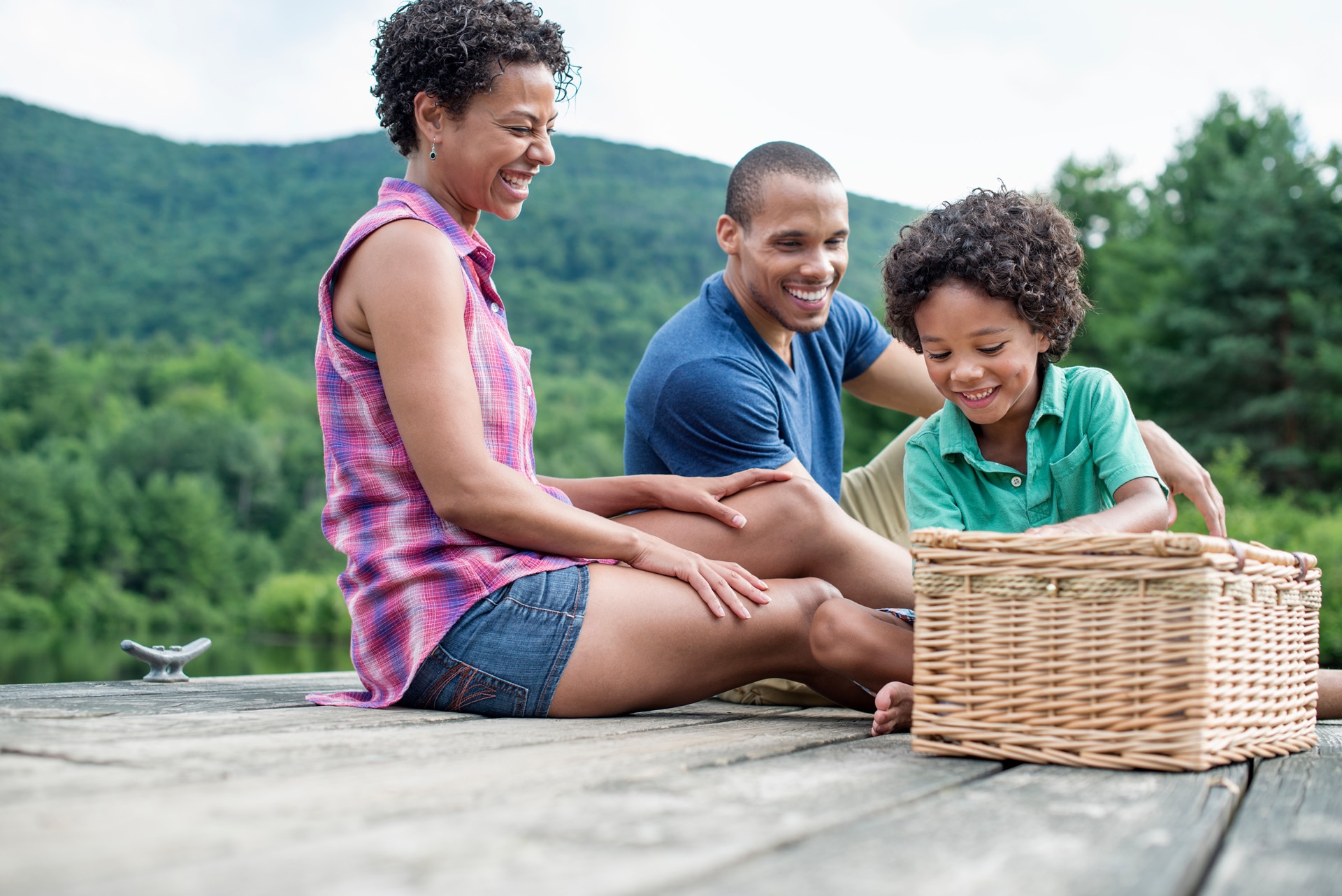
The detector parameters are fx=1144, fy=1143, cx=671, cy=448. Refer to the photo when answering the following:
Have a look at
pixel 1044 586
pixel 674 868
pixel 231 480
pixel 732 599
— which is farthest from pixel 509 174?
pixel 231 480

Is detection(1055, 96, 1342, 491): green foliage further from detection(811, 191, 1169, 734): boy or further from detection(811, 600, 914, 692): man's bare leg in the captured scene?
detection(811, 600, 914, 692): man's bare leg

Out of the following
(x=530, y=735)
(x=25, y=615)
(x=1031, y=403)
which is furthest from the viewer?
(x=25, y=615)

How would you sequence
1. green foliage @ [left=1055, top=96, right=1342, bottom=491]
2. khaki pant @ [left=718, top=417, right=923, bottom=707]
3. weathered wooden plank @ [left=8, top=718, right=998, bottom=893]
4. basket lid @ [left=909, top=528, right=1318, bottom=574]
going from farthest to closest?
green foliage @ [left=1055, top=96, right=1342, bottom=491]
khaki pant @ [left=718, top=417, right=923, bottom=707]
basket lid @ [left=909, top=528, right=1318, bottom=574]
weathered wooden plank @ [left=8, top=718, right=998, bottom=893]

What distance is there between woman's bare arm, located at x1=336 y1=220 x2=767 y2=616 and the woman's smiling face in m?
0.29

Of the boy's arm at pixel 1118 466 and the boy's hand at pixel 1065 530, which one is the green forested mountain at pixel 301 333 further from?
the boy's hand at pixel 1065 530

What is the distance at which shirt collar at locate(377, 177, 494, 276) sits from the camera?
236 centimetres

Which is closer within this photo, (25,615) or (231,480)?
(25,615)

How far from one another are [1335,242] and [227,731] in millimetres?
21722

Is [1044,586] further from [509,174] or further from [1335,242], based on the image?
[1335,242]

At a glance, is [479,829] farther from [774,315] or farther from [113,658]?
[113,658]

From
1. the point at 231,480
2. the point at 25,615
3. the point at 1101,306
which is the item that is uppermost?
the point at 1101,306

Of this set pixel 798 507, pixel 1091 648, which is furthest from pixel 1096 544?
pixel 798 507

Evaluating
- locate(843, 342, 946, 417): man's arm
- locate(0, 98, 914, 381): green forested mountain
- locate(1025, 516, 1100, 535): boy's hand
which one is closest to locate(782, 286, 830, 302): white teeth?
locate(843, 342, 946, 417): man's arm

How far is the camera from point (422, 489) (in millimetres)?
2232
